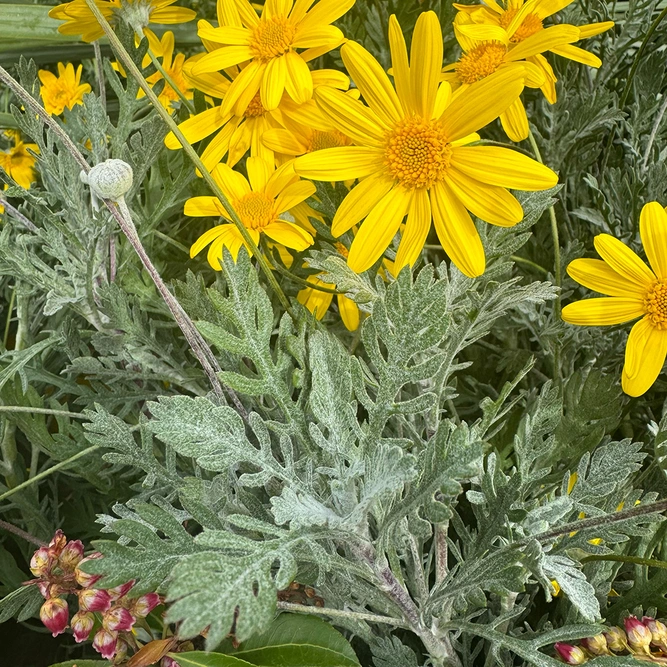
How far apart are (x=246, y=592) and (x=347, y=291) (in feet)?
0.85

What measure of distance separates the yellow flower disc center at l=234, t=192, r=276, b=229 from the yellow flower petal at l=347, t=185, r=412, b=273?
0.13 meters

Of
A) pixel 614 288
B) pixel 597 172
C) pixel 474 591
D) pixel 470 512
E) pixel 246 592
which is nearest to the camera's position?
pixel 246 592

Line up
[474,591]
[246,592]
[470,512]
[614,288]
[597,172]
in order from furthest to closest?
[597,172]
[470,512]
[614,288]
[474,591]
[246,592]

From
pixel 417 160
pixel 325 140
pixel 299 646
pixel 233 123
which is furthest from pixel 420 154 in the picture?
pixel 299 646

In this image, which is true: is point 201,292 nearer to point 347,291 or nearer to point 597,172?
point 347,291

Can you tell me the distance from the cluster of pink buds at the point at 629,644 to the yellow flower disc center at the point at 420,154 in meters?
0.37

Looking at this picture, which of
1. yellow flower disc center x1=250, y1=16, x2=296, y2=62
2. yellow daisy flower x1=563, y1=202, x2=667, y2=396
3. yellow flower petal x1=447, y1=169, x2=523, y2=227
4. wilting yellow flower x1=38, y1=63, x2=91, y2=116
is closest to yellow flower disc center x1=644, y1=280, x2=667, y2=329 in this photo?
yellow daisy flower x1=563, y1=202, x2=667, y2=396

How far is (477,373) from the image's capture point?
2.57 ft

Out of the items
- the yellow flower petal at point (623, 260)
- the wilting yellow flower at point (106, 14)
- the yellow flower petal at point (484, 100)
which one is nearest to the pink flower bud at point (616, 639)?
the yellow flower petal at point (623, 260)

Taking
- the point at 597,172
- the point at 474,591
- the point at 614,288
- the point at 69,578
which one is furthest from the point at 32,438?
the point at 597,172

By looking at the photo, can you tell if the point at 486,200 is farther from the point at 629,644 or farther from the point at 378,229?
the point at 629,644

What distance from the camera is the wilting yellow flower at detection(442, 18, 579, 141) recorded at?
1.84ft

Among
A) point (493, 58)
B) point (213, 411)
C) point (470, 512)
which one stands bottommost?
point (470, 512)

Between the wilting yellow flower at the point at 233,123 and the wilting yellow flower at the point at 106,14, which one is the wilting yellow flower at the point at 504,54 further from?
the wilting yellow flower at the point at 106,14
